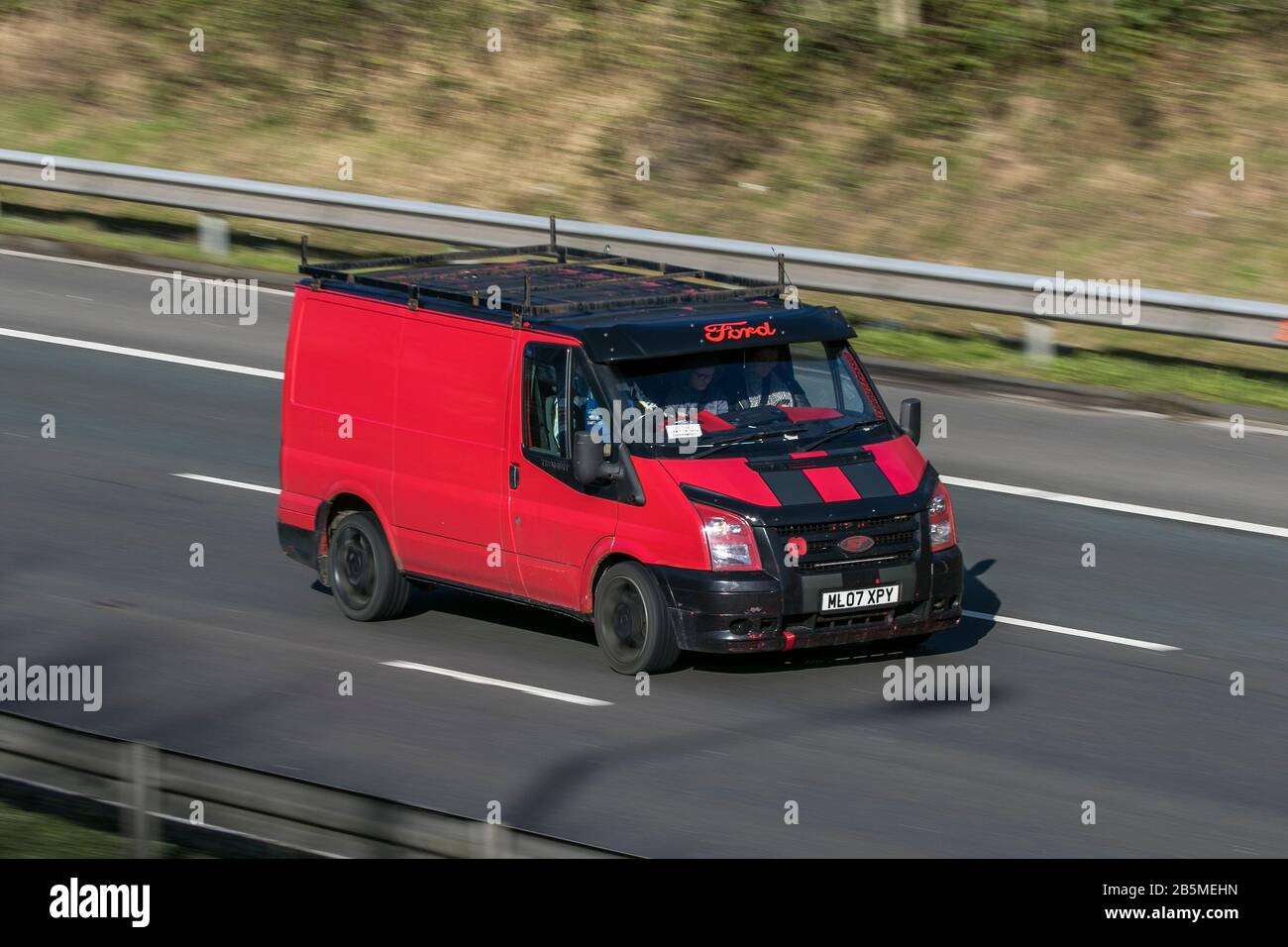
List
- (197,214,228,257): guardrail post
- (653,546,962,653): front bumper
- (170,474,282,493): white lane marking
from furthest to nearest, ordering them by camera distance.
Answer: (197,214,228,257): guardrail post < (170,474,282,493): white lane marking < (653,546,962,653): front bumper

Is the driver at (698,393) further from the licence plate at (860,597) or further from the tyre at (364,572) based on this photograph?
the tyre at (364,572)

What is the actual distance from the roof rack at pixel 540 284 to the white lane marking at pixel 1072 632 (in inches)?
96.9

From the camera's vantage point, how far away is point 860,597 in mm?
11008

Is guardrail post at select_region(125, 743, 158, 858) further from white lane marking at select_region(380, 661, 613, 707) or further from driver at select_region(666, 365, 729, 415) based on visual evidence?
→ driver at select_region(666, 365, 729, 415)

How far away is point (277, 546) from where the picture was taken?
14227mm

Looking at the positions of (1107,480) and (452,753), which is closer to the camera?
(452,753)

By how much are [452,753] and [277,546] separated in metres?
4.41

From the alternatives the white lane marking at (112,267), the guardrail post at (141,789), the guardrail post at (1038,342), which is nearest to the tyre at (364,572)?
the guardrail post at (141,789)

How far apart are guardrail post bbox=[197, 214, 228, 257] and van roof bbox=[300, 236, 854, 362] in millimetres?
10646

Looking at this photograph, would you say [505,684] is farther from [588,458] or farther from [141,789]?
[141,789]

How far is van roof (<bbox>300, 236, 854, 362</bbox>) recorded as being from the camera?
11.4 metres

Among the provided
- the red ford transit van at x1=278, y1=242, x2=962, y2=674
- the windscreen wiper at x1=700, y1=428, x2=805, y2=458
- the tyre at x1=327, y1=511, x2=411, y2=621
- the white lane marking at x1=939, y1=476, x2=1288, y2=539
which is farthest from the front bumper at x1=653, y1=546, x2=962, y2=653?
the white lane marking at x1=939, y1=476, x2=1288, y2=539
